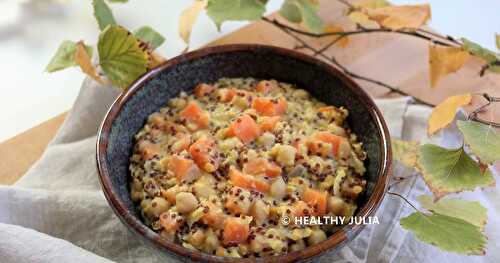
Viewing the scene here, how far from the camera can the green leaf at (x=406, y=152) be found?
170 cm

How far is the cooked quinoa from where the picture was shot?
137 cm

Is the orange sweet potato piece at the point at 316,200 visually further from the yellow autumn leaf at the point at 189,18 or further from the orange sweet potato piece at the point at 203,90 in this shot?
the yellow autumn leaf at the point at 189,18

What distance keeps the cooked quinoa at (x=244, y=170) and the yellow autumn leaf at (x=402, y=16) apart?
17.8 inches

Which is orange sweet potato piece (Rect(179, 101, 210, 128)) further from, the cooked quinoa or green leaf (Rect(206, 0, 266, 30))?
green leaf (Rect(206, 0, 266, 30))

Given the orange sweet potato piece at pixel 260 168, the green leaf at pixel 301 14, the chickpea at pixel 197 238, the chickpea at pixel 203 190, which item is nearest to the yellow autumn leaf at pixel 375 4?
the green leaf at pixel 301 14

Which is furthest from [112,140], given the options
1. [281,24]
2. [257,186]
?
[281,24]

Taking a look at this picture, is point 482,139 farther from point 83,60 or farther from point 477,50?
point 83,60

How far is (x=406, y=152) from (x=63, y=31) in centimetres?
153

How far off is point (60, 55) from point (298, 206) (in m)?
0.97

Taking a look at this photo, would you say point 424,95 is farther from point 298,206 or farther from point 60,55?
point 60,55

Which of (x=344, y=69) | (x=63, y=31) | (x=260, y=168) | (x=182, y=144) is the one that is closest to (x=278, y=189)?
(x=260, y=168)

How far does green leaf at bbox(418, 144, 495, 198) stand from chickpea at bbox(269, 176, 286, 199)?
37 cm

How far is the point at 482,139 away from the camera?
1.51 metres

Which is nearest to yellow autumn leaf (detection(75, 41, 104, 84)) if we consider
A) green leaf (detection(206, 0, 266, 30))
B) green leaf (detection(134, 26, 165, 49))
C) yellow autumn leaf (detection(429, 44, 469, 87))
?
green leaf (detection(134, 26, 165, 49))
